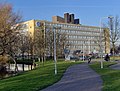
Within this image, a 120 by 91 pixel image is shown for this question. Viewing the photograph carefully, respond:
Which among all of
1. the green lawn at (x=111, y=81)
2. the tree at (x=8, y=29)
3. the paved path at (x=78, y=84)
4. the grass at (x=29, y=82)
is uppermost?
the tree at (x=8, y=29)

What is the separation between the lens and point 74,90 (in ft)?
43.7

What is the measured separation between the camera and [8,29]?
3816cm

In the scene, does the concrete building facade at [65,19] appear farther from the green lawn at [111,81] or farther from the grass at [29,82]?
the green lawn at [111,81]

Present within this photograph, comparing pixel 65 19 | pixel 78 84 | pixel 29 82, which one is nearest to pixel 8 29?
pixel 29 82

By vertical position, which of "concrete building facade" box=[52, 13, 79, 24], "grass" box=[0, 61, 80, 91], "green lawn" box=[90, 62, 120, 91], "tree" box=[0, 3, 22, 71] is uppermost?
"concrete building facade" box=[52, 13, 79, 24]

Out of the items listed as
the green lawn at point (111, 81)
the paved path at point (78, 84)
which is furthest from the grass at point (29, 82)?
the green lawn at point (111, 81)

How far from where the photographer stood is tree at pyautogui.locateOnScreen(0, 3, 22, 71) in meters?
37.8

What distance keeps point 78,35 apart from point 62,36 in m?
58.2

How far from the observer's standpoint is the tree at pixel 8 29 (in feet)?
124

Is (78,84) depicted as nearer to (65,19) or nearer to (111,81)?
(111,81)

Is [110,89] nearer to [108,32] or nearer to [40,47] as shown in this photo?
[40,47]

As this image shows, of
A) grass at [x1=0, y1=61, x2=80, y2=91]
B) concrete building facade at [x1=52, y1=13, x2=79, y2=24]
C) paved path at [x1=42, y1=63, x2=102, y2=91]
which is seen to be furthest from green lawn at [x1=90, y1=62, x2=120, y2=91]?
concrete building facade at [x1=52, y1=13, x2=79, y2=24]

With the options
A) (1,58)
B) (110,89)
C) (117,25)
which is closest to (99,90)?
(110,89)

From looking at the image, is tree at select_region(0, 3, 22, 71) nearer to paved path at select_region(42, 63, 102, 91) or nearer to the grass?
the grass
